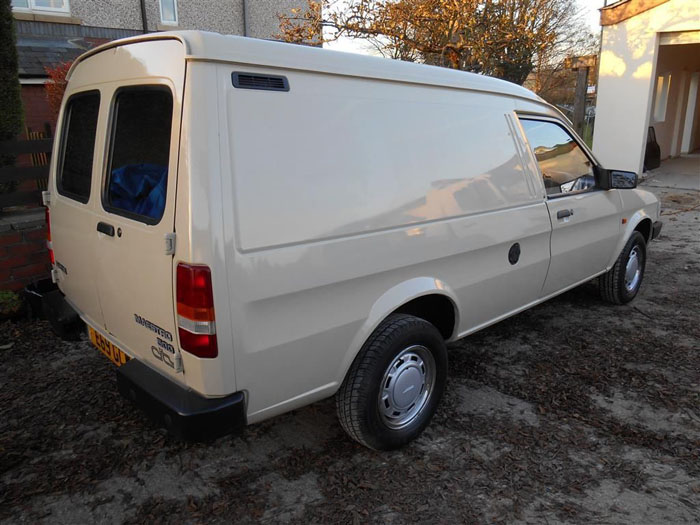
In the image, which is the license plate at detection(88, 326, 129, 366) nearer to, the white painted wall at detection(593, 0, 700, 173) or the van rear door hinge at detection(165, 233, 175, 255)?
the van rear door hinge at detection(165, 233, 175, 255)

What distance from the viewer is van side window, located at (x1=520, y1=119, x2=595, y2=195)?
367cm

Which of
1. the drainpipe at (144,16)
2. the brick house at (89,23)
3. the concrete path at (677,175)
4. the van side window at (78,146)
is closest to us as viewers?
the van side window at (78,146)

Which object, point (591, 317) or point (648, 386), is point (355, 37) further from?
point (648, 386)

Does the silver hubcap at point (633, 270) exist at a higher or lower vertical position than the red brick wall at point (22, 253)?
lower

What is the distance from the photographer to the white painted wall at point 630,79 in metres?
10.5

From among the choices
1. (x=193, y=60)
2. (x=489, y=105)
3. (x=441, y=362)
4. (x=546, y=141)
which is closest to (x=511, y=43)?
(x=546, y=141)

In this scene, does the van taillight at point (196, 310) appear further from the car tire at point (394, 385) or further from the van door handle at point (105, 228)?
the car tire at point (394, 385)

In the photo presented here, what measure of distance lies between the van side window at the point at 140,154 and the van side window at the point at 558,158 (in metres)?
2.34

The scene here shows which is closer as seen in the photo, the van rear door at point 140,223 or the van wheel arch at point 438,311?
the van rear door at point 140,223

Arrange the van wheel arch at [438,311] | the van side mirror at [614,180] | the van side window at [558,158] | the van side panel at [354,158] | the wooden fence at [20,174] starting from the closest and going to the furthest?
the van side panel at [354,158]
the van wheel arch at [438,311]
the van side window at [558,158]
the van side mirror at [614,180]
the wooden fence at [20,174]

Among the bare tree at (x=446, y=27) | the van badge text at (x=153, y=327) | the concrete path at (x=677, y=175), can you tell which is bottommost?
the concrete path at (x=677, y=175)

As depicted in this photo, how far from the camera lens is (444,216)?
285 centimetres

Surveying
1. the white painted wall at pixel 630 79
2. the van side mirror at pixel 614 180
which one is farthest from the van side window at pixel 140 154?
the white painted wall at pixel 630 79

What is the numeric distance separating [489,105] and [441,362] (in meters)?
1.56
